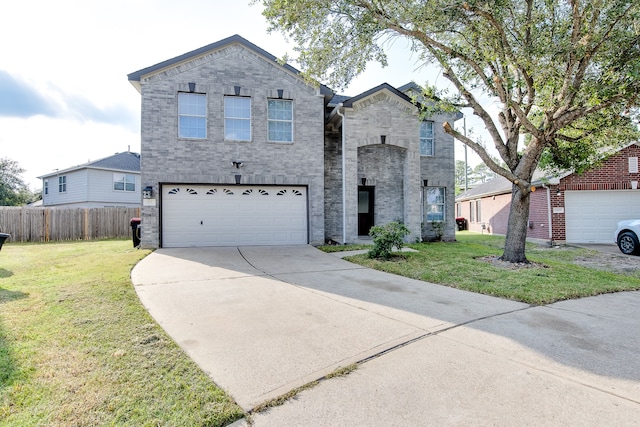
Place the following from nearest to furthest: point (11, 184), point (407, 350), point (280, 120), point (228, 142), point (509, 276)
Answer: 1. point (407, 350)
2. point (509, 276)
3. point (228, 142)
4. point (280, 120)
5. point (11, 184)

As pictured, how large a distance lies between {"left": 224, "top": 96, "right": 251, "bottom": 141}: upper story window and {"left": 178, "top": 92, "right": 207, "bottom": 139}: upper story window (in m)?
0.76

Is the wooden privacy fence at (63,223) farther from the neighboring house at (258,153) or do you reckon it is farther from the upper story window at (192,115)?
the upper story window at (192,115)

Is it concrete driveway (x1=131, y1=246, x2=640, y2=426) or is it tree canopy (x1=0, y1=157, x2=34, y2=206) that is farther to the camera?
tree canopy (x1=0, y1=157, x2=34, y2=206)

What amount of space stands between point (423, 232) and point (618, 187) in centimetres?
843

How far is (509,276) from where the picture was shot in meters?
7.41

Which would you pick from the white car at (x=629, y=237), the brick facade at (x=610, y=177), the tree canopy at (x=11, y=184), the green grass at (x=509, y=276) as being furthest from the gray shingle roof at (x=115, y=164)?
the white car at (x=629, y=237)

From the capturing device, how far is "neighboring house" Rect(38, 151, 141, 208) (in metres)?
23.0

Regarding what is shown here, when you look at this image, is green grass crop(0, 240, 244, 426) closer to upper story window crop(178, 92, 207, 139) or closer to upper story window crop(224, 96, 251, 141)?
upper story window crop(178, 92, 207, 139)

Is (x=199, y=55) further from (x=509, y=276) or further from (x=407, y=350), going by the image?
(x=407, y=350)

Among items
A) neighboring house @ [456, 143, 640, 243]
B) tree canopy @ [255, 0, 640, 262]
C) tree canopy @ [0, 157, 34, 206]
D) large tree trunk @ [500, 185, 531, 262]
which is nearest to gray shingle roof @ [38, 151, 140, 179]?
tree canopy @ [0, 157, 34, 206]

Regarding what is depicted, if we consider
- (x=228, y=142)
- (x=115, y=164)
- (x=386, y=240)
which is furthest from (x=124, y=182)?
(x=386, y=240)

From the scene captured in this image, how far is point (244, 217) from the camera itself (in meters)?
12.5

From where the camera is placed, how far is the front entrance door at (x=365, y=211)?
15219 millimetres

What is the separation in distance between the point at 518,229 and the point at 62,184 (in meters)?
28.7
